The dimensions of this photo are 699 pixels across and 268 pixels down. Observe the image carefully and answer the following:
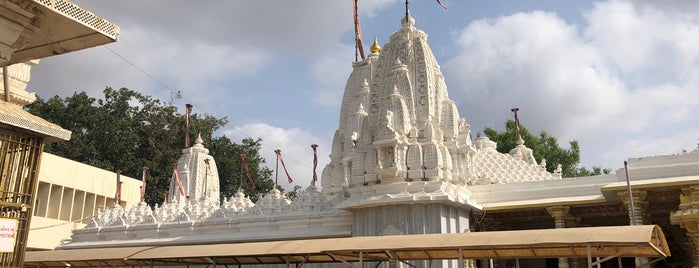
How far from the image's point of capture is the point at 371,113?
63.2 feet

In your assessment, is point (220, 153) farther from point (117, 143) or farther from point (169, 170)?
point (117, 143)

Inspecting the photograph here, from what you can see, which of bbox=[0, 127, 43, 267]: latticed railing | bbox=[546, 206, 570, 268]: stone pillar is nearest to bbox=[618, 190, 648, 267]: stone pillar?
bbox=[546, 206, 570, 268]: stone pillar

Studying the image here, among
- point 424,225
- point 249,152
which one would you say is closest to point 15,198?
point 424,225

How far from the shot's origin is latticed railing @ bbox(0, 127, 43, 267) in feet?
24.3

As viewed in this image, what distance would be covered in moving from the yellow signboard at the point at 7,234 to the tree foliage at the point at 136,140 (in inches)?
1483

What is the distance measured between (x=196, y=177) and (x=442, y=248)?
20442 mm

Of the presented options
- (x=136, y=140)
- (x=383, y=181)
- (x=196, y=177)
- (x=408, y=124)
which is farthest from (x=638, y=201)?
(x=136, y=140)

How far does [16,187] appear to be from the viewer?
7.58 meters

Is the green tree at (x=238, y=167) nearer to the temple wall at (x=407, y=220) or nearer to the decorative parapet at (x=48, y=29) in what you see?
the temple wall at (x=407, y=220)

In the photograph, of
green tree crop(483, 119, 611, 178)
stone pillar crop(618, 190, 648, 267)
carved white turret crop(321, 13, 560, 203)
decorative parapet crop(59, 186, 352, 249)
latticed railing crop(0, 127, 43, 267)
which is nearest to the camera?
latticed railing crop(0, 127, 43, 267)

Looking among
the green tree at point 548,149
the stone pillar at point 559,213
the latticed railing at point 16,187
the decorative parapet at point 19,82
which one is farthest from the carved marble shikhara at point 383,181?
the green tree at point 548,149

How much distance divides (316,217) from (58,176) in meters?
19.6

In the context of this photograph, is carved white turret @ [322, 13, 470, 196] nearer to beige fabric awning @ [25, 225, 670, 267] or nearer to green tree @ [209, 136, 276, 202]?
beige fabric awning @ [25, 225, 670, 267]

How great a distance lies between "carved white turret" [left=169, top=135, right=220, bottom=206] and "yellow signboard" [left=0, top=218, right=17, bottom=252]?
70.3 feet
